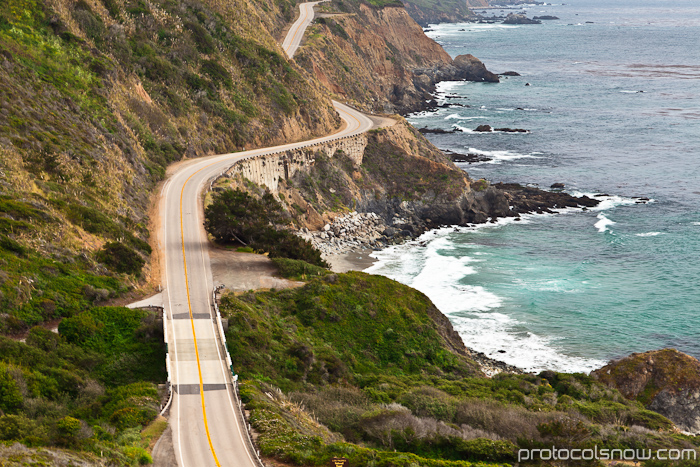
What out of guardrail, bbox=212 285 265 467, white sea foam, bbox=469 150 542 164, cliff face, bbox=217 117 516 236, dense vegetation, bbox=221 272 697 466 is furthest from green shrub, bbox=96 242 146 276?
white sea foam, bbox=469 150 542 164

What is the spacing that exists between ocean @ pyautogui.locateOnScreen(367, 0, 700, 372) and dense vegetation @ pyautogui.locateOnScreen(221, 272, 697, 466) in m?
8.59

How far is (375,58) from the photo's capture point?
126 m

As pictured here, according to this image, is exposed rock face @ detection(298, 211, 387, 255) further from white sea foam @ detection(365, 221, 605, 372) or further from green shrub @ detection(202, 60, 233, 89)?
green shrub @ detection(202, 60, 233, 89)

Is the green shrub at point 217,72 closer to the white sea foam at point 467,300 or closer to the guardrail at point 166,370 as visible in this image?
the white sea foam at point 467,300

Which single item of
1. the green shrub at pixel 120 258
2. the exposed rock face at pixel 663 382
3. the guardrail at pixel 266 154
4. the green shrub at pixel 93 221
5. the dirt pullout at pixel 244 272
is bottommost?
the exposed rock face at pixel 663 382

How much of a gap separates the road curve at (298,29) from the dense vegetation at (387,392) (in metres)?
63.7

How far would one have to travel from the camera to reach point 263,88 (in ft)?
242

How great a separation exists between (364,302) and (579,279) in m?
25.7

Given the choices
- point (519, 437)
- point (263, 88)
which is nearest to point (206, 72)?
point (263, 88)

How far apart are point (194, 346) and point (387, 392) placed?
9.55m

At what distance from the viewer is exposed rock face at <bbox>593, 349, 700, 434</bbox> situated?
34.2 meters

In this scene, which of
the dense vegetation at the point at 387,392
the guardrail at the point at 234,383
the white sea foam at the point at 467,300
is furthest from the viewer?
the white sea foam at the point at 467,300

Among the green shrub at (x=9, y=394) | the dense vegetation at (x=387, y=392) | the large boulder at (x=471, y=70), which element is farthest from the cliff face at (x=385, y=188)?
the large boulder at (x=471, y=70)

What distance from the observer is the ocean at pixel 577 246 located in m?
47.1
